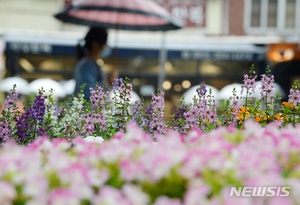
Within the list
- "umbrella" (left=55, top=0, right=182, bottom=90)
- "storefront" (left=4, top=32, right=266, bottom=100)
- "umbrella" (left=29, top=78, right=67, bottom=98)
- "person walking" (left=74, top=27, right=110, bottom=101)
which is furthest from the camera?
"storefront" (left=4, top=32, right=266, bottom=100)

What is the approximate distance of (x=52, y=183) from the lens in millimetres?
1043

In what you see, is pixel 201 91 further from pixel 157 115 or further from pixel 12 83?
pixel 12 83

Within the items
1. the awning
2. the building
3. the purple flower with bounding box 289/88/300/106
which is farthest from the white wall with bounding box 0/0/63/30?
the purple flower with bounding box 289/88/300/106

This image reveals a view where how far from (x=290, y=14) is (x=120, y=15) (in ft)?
40.0

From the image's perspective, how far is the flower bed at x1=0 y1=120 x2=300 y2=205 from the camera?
37.2 inches

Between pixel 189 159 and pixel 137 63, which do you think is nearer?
pixel 189 159

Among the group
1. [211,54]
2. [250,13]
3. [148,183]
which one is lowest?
[148,183]

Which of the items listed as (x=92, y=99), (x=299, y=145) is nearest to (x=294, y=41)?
(x=92, y=99)

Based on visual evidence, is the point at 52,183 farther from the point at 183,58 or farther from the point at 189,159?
the point at 183,58

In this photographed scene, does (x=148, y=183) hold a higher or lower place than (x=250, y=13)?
lower

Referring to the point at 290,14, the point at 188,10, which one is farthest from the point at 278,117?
the point at 290,14

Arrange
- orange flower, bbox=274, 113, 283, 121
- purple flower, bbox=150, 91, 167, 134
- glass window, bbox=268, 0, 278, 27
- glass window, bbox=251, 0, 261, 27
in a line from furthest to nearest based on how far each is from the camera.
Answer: glass window, bbox=251, 0, 261, 27, glass window, bbox=268, 0, 278, 27, purple flower, bbox=150, 91, 167, 134, orange flower, bbox=274, 113, 283, 121

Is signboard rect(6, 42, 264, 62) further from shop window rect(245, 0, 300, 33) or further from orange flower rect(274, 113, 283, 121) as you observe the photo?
orange flower rect(274, 113, 283, 121)

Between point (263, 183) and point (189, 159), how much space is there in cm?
25
